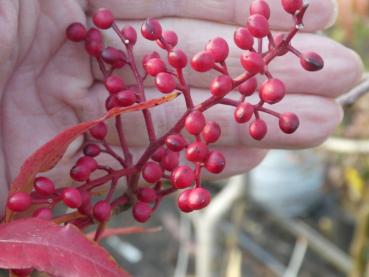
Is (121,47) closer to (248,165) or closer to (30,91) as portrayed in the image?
(30,91)

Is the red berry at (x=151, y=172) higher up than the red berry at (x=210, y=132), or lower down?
lower down

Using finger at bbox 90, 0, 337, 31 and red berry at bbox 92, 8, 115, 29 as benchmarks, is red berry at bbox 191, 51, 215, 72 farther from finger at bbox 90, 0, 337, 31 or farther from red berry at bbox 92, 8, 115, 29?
finger at bbox 90, 0, 337, 31

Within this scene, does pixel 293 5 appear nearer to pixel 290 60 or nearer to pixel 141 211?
pixel 141 211

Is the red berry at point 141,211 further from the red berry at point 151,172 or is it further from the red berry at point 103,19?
the red berry at point 103,19

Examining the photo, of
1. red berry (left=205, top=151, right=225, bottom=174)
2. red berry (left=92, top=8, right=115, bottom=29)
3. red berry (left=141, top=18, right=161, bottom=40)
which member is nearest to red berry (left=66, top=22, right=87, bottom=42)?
red berry (left=92, top=8, right=115, bottom=29)

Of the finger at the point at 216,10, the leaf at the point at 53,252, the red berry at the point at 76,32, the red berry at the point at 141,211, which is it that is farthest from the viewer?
the finger at the point at 216,10

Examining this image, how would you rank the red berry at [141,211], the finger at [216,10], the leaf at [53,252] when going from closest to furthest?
the leaf at [53,252]
the red berry at [141,211]
the finger at [216,10]

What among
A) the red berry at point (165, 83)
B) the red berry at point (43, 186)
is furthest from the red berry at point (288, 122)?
the red berry at point (43, 186)
